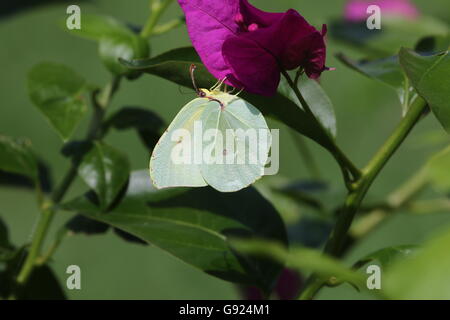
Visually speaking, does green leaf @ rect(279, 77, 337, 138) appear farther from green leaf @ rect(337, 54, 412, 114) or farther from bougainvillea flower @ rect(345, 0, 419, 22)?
bougainvillea flower @ rect(345, 0, 419, 22)

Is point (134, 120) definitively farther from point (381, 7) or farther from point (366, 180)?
point (381, 7)

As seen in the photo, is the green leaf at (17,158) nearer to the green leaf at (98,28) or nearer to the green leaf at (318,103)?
the green leaf at (98,28)

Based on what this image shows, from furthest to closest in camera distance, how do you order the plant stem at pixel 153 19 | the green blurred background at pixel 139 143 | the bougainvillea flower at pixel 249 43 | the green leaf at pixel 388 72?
the green blurred background at pixel 139 143, the plant stem at pixel 153 19, the green leaf at pixel 388 72, the bougainvillea flower at pixel 249 43

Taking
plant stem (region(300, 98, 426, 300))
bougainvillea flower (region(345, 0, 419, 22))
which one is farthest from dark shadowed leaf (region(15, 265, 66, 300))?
bougainvillea flower (region(345, 0, 419, 22))

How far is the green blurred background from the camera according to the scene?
2.26 metres

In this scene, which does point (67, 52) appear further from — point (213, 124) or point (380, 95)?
point (213, 124)

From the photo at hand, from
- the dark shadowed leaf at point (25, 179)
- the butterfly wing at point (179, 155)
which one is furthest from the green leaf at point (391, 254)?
the dark shadowed leaf at point (25, 179)

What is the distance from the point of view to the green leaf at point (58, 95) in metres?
0.66

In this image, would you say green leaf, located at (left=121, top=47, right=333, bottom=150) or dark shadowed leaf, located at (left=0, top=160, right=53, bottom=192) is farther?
dark shadowed leaf, located at (left=0, top=160, right=53, bottom=192)

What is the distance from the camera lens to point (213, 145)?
22.7 inches

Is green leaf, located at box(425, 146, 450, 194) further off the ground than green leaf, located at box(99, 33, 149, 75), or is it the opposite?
green leaf, located at box(99, 33, 149, 75)

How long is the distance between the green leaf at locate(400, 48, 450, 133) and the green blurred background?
147 cm

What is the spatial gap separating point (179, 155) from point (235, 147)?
45mm

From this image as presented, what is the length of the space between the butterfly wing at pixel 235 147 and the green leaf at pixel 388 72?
0.13 metres
